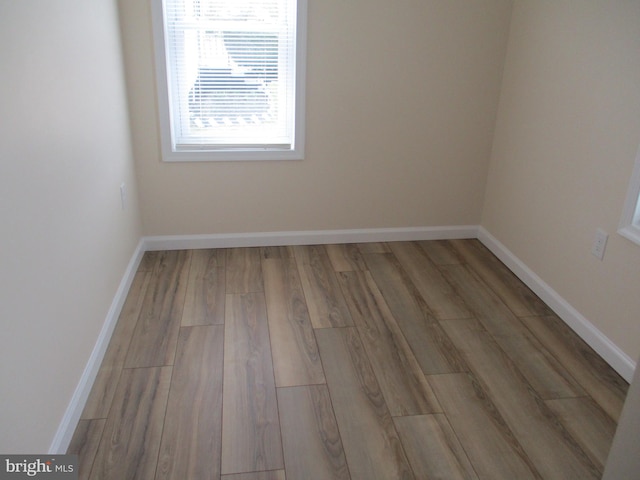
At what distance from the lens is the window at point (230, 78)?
301 cm

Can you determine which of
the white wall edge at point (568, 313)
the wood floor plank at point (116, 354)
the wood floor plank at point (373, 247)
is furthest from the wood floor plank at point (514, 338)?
the wood floor plank at point (116, 354)

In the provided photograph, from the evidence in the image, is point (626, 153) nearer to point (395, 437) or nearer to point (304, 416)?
point (395, 437)

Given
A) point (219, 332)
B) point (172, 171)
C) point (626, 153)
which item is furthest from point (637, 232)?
point (172, 171)

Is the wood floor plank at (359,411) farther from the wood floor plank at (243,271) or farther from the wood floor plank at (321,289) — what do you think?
the wood floor plank at (243,271)

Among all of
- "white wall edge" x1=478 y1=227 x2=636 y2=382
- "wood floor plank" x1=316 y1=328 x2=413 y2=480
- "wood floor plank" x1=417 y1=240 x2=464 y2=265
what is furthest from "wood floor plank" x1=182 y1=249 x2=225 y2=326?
"white wall edge" x1=478 y1=227 x2=636 y2=382

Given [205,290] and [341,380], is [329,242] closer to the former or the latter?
Result: [205,290]

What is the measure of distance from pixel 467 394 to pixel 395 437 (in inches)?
16.1

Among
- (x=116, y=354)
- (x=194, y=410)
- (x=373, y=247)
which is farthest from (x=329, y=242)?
(x=194, y=410)

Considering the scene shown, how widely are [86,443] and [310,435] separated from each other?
0.78 meters

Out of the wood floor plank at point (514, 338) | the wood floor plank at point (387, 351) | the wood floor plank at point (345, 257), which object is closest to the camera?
the wood floor plank at point (387, 351)

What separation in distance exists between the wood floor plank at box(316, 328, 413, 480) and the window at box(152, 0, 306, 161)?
1311 mm

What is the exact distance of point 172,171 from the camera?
3262mm

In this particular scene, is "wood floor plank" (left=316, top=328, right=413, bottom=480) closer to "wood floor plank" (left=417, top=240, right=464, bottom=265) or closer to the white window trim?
"wood floor plank" (left=417, top=240, right=464, bottom=265)

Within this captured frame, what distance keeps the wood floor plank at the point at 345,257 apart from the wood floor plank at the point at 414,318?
A: 6 centimetres
